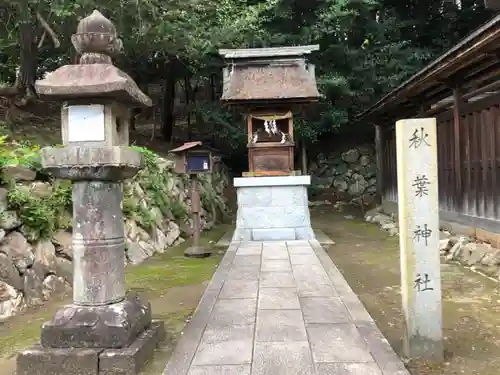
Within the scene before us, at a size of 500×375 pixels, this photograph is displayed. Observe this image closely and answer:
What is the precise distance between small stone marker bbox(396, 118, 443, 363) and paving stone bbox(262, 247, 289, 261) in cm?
422

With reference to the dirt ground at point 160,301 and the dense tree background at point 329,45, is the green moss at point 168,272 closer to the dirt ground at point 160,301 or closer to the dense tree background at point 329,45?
the dirt ground at point 160,301

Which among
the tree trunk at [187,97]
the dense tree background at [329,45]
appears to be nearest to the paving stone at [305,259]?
the dense tree background at [329,45]

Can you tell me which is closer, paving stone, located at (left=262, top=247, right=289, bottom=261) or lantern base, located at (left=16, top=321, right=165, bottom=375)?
lantern base, located at (left=16, top=321, right=165, bottom=375)

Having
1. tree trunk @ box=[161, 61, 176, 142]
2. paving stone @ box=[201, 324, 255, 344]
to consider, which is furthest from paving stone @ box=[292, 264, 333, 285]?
tree trunk @ box=[161, 61, 176, 142]

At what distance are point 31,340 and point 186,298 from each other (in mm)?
2103

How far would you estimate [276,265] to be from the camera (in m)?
7.46

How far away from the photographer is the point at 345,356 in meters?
3.63

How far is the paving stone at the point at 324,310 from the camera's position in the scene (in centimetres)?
455

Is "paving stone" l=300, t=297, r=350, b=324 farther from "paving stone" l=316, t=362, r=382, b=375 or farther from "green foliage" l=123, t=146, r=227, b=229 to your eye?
"green foliage" l=123, t=146, r=227, b=229

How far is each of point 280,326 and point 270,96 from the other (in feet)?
25.0

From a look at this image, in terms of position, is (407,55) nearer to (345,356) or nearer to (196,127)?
(196,127)

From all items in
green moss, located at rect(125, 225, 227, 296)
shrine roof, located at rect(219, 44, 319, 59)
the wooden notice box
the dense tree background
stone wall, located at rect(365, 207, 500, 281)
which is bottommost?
green moss, located at rect(125, 225, 227, 296)

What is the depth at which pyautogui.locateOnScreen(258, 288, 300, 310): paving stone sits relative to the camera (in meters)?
5.09

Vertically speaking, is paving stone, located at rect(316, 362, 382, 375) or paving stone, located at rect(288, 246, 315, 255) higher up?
paving stone, located at rect(288, 246, 315, 255)
